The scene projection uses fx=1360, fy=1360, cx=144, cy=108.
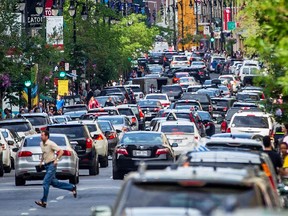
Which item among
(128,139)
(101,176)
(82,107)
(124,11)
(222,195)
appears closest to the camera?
(222,195)

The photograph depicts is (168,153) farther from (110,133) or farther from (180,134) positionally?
(110,133)

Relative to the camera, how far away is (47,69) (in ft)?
215

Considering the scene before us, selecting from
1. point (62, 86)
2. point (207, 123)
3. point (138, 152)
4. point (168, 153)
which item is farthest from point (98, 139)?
point (62, 86)

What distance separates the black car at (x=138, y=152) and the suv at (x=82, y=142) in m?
3.04

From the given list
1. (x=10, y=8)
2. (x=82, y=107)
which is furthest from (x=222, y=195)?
(x=82, y=107)

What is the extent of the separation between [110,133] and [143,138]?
476 inches

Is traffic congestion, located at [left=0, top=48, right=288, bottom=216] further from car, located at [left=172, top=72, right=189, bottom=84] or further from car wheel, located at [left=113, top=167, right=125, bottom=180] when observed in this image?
car, located at [left=172, top=72, right=189, bottom=84]

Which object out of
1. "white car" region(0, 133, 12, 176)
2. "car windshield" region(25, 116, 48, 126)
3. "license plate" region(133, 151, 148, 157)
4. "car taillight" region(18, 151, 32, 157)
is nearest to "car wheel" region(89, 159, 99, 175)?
"white car" region(0, 133, 12, 176)

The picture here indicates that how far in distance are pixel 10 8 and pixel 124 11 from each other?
84.9 m

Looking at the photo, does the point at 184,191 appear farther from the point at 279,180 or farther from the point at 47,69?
the point at 47,69

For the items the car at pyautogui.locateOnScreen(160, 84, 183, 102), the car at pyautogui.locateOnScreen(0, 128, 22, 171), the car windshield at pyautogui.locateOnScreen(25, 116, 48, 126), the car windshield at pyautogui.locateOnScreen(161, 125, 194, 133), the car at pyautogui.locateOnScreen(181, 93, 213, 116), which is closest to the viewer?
the car at pyautogui.locateOnScreen(0, 128, 22, 171)

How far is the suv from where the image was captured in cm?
3750

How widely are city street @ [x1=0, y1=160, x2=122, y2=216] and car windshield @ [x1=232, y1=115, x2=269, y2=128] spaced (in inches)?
431

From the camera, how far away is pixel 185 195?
38.5ft
